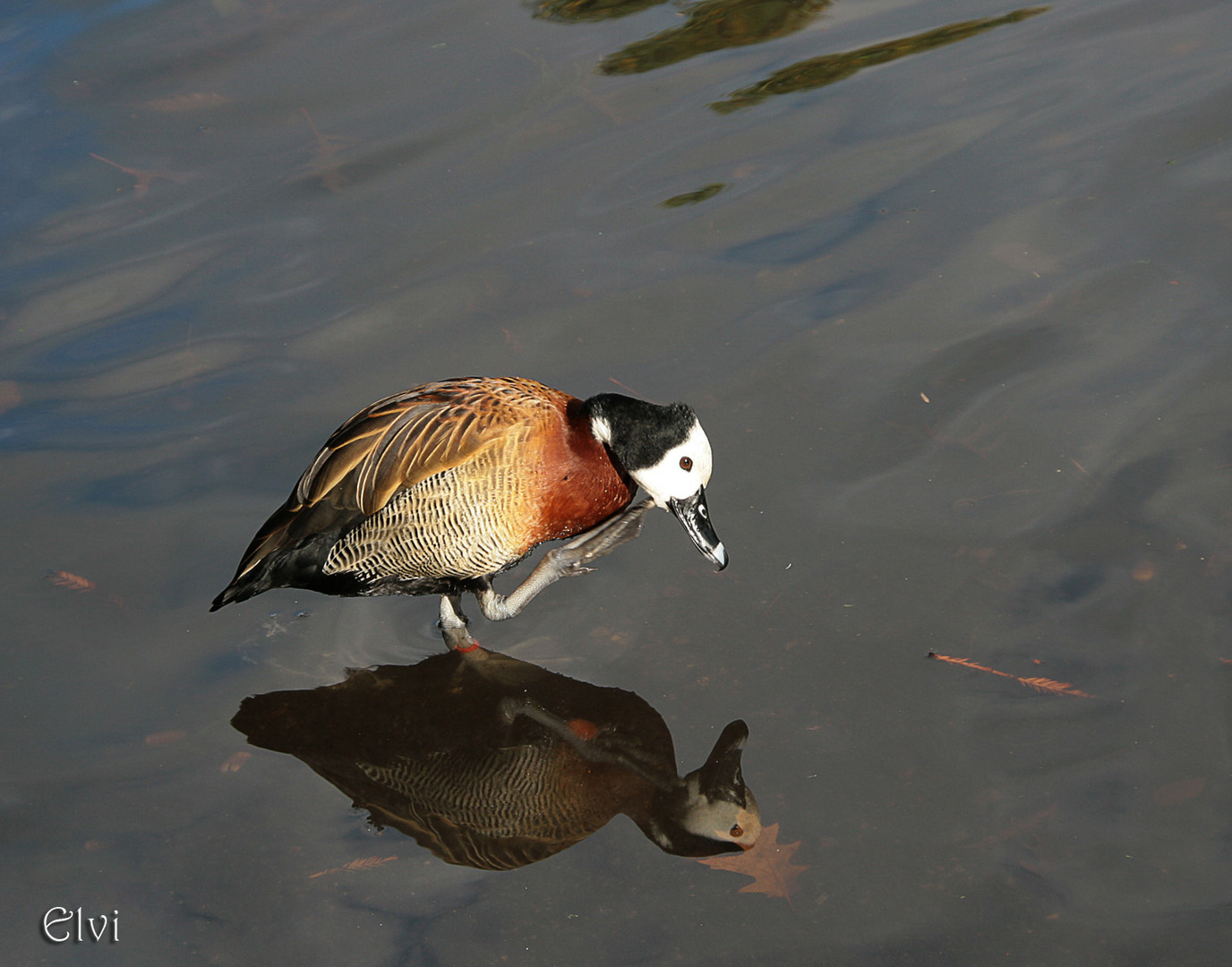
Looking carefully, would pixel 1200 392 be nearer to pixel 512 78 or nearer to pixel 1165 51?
pixel 1165 51

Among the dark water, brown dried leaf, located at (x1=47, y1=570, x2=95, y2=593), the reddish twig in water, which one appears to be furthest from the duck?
the reddish twig in water

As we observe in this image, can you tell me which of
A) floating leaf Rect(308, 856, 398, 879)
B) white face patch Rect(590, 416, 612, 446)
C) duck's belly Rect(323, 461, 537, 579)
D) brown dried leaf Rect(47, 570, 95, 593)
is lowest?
floating leaf Rect(308, 856, 398, 879)

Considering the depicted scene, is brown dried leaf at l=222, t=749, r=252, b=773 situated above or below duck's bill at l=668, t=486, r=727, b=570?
below

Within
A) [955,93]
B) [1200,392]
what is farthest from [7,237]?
[1200,392]

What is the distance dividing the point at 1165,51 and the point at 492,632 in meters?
5.40

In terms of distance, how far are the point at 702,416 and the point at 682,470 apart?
1.11 metres

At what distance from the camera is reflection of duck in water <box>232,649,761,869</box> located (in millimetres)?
3965

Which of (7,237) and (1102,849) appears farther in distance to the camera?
(7,237)

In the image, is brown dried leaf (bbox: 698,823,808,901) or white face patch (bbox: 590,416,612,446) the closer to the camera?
brown dried leaf (bbox: 698,823,808,901)

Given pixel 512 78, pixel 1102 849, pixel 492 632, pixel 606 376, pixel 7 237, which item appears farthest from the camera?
pixel 512 78

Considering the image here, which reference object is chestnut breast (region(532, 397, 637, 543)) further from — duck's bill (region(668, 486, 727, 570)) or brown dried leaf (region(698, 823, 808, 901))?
brown dried leaf (region(698, 823, 808, 901))

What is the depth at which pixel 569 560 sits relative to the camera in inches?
185

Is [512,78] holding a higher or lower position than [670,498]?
higher

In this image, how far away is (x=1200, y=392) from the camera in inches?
199
